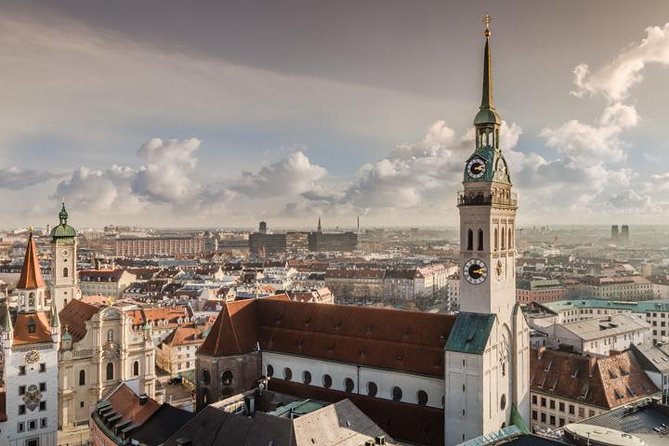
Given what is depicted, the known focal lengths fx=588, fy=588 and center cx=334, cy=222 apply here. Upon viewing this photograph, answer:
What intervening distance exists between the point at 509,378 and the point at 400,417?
11.7m

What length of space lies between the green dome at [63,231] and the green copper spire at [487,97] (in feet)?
228

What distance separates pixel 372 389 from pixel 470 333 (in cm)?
1251

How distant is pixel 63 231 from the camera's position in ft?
316

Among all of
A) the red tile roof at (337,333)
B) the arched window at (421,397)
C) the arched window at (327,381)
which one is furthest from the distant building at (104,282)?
the arched window at (421,397)

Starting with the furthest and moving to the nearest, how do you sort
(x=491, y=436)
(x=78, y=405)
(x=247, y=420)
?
(x=78, y=405), (x=247, y=420), (x=491, y=436)

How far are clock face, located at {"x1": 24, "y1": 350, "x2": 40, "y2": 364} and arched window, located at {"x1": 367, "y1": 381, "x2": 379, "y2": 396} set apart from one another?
3888cm

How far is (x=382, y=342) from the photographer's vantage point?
6175 cm

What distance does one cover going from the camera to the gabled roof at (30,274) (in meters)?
75.9

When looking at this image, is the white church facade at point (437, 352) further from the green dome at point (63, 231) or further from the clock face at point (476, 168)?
→ the green dome at point (63, 231)

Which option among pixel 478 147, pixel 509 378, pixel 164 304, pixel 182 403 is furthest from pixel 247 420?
pixel 164 304

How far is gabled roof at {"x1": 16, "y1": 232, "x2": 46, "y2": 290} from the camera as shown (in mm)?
75875

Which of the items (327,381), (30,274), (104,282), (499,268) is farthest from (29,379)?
(104,282)

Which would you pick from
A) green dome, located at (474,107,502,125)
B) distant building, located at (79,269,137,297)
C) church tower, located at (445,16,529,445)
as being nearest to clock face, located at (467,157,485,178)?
church tower, located at (445,16,529,445)

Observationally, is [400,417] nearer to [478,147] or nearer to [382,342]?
[382,342]
